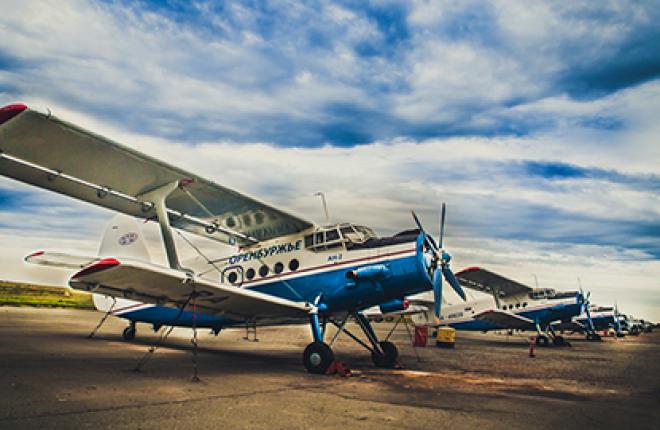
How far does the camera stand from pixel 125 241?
15266 mm

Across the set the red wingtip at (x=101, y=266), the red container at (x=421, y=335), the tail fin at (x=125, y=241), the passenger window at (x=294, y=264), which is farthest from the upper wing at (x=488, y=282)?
the red wingtip at (x=101, y=266)

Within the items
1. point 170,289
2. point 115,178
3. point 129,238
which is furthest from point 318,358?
point 129,238

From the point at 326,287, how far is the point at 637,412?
6.47 meters

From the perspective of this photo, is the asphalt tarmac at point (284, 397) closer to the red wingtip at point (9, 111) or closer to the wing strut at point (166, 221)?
the wing strut at point (166, 221)

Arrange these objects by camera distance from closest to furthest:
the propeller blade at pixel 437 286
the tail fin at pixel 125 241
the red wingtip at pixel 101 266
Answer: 1. the red wingtip at pixel 101 266
2. the propeller blade at pixel 437 286
3. the tail fin at pixel 125 241

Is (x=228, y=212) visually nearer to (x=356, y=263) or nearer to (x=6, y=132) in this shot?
(x=356, y=263)

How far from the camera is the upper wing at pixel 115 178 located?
8594 millimetres

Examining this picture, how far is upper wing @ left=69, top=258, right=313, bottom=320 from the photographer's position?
8.33m

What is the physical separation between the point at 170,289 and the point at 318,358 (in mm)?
3443

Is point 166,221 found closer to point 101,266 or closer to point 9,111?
point 101,266

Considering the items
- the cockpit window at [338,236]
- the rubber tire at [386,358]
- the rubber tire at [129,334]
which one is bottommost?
the rubber tire at [386,358]

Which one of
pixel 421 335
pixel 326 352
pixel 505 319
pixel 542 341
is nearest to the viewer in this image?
pixel 326 352

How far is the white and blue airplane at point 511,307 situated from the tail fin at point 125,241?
63.1ft

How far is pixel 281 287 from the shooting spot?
1194cm
